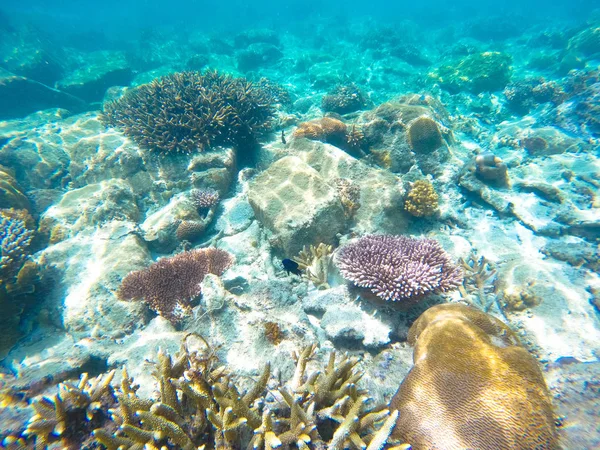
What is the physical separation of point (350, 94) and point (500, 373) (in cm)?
1132

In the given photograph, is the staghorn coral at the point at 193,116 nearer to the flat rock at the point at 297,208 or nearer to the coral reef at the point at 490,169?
the flat rock at the point at 297,208

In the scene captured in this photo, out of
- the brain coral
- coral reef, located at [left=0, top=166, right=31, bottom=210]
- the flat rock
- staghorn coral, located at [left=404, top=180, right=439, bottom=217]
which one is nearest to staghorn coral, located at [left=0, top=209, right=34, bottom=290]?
coral reef, located at [left=0, top=166, right=31, bottom=210]

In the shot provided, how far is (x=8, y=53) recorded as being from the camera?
1650 cm

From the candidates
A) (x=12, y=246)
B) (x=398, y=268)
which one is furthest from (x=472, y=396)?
(x=12, y=246)

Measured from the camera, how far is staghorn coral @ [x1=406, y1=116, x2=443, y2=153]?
24.2ft

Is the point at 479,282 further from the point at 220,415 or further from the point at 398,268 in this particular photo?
the point at 220,415

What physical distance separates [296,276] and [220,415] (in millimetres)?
2846

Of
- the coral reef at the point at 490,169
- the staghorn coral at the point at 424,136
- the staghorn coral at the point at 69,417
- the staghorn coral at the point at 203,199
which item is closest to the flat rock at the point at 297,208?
the staghorn coral at the point at 203,199

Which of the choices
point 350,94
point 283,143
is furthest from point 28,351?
point 350,94

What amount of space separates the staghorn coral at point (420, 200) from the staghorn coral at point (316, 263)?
7.05 feet

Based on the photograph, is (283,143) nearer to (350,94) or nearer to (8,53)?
(350,94)

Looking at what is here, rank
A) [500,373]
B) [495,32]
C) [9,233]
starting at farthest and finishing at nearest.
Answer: [495,32], [9,233], [500,373]

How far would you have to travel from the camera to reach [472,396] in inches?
94.1

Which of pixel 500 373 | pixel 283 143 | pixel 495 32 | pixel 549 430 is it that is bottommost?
pixel 549 430
